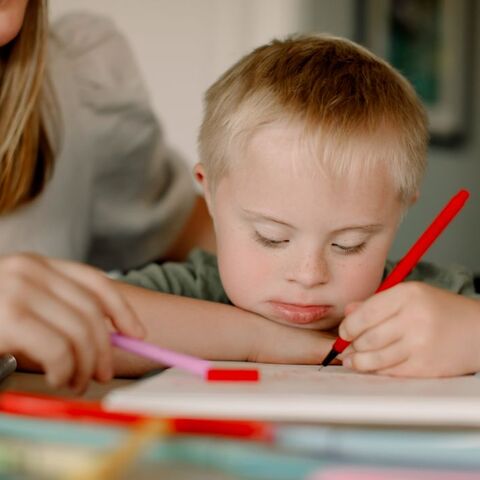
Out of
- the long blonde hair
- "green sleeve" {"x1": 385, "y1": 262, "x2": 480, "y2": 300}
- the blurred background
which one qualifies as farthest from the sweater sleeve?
the blurred background

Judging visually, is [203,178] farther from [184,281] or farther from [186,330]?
[186,330]

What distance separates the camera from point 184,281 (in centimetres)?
109

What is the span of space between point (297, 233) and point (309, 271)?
0.12ft

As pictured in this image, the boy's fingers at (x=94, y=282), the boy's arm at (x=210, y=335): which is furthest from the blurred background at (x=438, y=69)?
the boy's fingers at (x=94, y=282)

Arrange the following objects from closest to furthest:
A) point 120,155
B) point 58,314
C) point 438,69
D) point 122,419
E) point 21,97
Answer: point 122,419 < point 58,314 < point 21,97 < point 120,155 < point 438,69

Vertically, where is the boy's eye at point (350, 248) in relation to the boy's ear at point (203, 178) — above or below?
below

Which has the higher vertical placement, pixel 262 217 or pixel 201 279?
pixel 262 217

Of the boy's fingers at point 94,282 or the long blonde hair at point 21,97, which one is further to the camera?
the long blonde hair at point 21,97

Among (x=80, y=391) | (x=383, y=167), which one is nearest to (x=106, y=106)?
(x=383, y=167)

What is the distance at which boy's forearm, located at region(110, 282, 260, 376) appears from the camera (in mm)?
833

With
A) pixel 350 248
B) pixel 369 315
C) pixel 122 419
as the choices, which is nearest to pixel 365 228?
pixel 350 248

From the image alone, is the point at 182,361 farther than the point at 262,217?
No

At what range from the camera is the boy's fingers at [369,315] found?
0.78 meters

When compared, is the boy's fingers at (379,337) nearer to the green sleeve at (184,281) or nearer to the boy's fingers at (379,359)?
the boy's fingers at (379,359)
